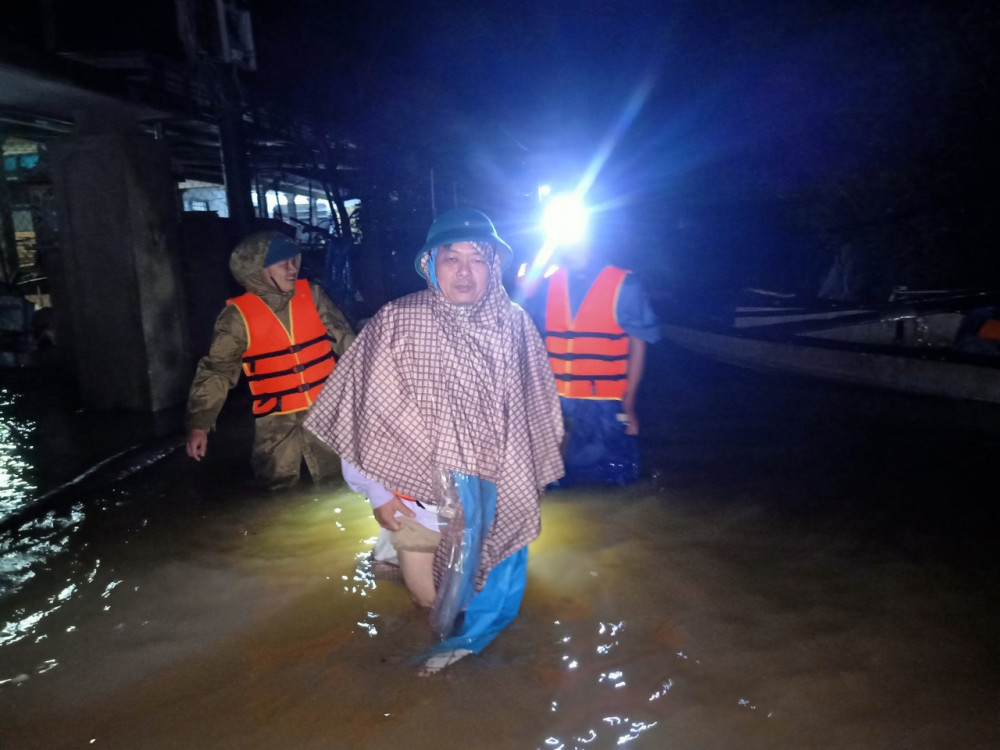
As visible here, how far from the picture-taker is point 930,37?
1107 centimetres

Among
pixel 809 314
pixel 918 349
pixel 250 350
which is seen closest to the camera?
pixel 250 350

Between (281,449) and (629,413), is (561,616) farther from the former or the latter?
(281,449)

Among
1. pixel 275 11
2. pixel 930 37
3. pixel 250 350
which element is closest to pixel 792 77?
pixel 930 37

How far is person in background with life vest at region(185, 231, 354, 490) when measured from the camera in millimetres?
4730

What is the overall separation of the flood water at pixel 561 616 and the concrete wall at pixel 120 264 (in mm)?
1842

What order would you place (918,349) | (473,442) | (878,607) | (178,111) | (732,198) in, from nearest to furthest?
(473,442) → (878,607) → (918,349) → (178,111) → (732,198)

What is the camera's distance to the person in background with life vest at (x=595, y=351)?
15.8ft

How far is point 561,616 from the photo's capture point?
343 cm

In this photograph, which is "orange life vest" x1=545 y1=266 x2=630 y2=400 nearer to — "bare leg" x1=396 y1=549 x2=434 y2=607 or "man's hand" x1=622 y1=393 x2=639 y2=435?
"man's hand" x1=622 y1=393 x2=639 y2=435

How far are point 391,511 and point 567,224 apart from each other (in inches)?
107

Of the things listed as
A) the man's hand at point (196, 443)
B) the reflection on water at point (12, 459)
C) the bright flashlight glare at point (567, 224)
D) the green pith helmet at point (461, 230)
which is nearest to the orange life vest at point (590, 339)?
the bright flashlight glare at point (567, 224)

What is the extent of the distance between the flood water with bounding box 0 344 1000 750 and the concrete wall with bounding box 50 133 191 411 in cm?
184

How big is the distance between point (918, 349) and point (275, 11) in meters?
11.7

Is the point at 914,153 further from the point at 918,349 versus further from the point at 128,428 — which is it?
the point at 128,428
